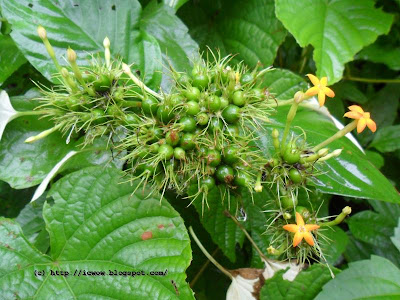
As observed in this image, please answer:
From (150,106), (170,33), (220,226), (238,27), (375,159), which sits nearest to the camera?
(150,106)

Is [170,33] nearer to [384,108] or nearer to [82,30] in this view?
[82,30]

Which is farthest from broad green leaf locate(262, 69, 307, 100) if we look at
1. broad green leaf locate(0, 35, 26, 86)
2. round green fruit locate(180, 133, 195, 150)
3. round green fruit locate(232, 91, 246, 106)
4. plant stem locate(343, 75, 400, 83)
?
broad green leaf locate(0, 35, 26, 86)

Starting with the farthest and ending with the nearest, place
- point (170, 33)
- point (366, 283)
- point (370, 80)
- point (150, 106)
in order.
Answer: point (370, 80)
point (170, 33)
point (366, 283)
point (150, 106)

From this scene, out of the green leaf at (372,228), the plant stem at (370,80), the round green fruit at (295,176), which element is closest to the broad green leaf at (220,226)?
the round green fruit at (295,176)

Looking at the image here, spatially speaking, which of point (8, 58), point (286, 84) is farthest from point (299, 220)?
point (8, 58)

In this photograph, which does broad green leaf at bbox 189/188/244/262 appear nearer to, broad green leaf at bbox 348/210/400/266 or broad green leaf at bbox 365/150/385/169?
broad green leaf at bbox 348/210/400/266

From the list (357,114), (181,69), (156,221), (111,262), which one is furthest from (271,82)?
(111,262)
